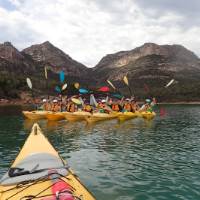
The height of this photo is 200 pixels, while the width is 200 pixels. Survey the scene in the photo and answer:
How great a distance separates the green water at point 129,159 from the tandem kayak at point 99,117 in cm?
445

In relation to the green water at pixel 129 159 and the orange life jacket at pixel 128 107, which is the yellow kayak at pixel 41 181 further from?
the orange life jacket at pixel 128 107

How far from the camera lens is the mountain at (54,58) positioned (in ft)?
456

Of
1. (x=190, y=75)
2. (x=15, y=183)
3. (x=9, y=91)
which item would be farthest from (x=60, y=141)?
(x=190, y=75)

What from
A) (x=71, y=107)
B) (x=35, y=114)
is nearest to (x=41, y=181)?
(x=71, y=107)

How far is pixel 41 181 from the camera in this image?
722cm

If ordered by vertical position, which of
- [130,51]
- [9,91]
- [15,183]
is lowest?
[15,183]

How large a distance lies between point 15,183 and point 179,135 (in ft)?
50.9

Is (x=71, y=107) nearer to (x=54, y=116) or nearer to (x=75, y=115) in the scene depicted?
(x=75, y=115)

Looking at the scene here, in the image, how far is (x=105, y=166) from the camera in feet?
40.1

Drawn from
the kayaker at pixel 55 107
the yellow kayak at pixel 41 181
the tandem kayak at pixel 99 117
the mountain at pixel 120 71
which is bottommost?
the yellow kayak at pixel 41 181

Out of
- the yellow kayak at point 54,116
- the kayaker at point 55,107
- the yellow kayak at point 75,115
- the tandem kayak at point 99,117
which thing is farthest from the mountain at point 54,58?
the yellow kayak at point 75,115

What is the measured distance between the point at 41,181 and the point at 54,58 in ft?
465

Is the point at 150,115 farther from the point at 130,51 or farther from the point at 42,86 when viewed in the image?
the point at 130,51

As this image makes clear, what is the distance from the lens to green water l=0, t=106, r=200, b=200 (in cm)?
949
